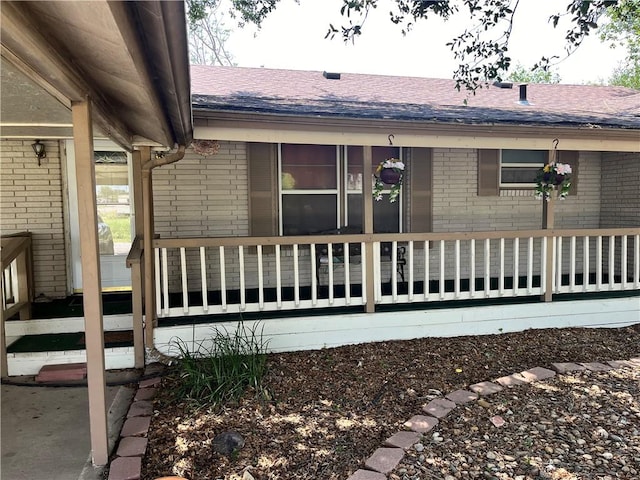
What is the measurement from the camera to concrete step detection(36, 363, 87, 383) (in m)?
3.90

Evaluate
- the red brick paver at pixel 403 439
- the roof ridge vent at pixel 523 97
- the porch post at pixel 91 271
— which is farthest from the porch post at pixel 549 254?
the porch post at pixel 91 271

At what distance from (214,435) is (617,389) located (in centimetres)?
320

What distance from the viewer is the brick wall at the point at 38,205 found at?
5273 mm

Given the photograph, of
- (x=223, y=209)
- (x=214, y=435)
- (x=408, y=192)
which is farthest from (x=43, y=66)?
(x=408, y=192)

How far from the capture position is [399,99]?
6.20 m

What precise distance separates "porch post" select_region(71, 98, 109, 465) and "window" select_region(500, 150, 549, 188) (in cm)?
587

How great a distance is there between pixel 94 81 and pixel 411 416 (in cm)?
305

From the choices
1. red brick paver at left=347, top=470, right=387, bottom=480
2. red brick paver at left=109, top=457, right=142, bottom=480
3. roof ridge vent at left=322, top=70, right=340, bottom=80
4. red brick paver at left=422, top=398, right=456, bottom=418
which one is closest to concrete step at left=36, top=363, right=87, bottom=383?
red brick paver at left=109, top=457, right=142, bottom=480

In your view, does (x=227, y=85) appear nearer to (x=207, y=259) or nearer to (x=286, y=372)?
(x=207, y=259)

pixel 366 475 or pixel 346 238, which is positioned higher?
pixel 346 238

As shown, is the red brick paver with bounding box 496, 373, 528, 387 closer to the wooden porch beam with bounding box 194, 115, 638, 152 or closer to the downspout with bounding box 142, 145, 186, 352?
the wooden porch beam with bounding box 194, 115, 638, 152

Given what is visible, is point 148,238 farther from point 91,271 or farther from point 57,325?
point 91,271

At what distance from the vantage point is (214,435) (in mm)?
2920

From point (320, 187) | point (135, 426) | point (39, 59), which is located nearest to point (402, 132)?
point (320, 187)
